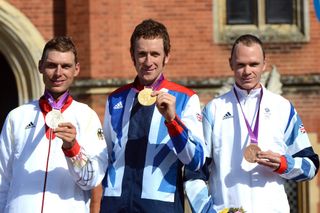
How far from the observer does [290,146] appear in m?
7.60

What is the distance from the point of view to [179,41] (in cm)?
1416

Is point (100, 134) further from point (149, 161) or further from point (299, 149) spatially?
point (299, 149)

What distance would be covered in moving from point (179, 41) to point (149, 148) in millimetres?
7065

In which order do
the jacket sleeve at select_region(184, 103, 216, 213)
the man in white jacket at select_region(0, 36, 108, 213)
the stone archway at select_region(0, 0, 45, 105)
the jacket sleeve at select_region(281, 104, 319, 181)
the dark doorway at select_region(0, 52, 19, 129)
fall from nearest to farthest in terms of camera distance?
the man in white jacket at select_region(0, 36, 108, 213)
the jacket sleeve at select_region(184, 103, 216, 213)
the jacket sleeve at select_region(281, 104, 319, 181)
the stone archway at select_region(0, 0, 45, 105)
the dark doorway at select_region(0, 52, 19, 129)

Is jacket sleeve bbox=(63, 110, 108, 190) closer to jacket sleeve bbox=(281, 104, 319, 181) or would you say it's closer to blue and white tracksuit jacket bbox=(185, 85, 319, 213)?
blue and white tracksuit jacket bbox=(185, 85, 319, 213)

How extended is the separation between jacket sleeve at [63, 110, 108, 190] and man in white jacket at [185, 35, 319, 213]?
0.54 meters

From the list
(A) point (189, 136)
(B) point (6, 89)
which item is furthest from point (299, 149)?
(B) point (6, 89)

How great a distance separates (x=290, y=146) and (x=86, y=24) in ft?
21.7

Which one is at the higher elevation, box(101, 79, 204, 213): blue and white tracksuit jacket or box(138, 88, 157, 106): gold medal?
box(138, 88, 157, 106): gold medal

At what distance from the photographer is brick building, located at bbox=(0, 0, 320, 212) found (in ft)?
45.4

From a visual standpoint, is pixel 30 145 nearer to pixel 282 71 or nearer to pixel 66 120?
pixel 66 120

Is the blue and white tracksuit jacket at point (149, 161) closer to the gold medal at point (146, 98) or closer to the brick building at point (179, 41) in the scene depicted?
the gold medal at point (146, 98)

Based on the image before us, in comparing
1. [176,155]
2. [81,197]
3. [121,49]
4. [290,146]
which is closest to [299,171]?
[290,146]

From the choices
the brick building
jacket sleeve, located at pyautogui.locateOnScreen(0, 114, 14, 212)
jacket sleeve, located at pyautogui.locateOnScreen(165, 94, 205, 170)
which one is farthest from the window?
jacket sleeve, located at pyautogui.locateOnScreen(0, 114, 14, 212)
